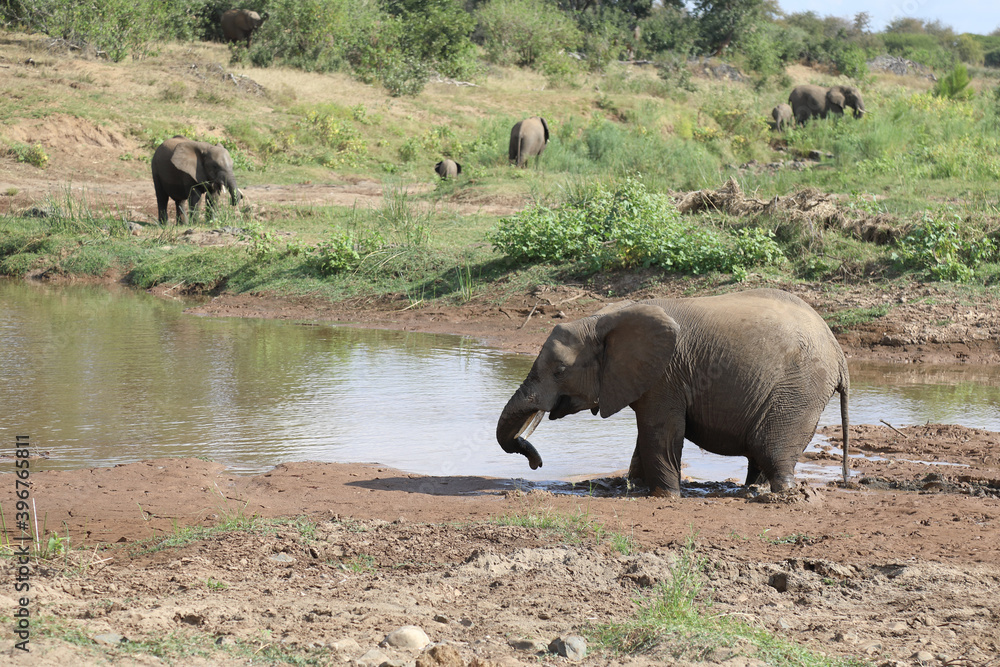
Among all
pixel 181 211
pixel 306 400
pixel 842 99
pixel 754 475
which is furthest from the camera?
pixel 842 99

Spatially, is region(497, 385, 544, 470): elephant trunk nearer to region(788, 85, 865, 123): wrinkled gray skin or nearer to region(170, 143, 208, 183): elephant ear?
region(170, 143, 208, 183): elephant ear

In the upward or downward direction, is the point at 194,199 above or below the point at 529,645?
above

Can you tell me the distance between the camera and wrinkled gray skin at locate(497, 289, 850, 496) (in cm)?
630

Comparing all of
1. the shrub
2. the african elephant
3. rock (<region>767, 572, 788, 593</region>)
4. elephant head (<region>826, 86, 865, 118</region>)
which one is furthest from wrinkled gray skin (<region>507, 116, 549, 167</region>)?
the african elephant

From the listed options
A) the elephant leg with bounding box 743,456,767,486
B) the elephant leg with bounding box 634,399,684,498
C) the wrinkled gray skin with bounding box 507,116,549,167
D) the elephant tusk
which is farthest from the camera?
the wrinkled gray skin with bounding box 507,116,549,167

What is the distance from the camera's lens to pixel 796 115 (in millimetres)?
34250

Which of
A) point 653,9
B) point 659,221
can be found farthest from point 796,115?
point 653,9

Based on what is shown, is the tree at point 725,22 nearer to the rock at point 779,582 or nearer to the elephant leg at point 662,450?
the elephant leg at point 662,450

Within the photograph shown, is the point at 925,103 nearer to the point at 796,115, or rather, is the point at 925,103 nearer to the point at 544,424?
the point at 796,115

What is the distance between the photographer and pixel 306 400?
9273mm

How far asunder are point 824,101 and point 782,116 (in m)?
2.13

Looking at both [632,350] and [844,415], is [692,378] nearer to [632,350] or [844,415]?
[632,350]

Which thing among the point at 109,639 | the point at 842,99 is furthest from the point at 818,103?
the point at 109,639

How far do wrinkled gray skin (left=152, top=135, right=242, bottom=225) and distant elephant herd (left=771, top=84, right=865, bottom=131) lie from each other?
20030mm
